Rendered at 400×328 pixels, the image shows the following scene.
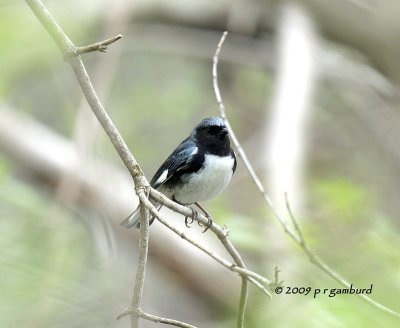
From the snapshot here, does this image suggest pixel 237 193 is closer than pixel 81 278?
No

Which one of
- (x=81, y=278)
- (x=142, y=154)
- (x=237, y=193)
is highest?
(x=142, y=154)

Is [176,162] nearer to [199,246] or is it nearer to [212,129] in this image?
[212,129]

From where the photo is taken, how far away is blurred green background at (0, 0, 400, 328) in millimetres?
2121

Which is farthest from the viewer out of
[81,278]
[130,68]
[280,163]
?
[130,68]

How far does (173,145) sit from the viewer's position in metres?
6.47

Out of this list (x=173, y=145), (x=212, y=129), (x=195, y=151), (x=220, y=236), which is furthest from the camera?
(x=173, y=145)

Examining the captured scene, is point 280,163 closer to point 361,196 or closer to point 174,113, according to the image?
point 361,196

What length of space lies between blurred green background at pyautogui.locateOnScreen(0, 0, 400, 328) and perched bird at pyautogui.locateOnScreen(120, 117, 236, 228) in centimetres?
22

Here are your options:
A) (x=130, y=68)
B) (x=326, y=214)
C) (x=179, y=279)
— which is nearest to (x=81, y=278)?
(x=326, y=214)

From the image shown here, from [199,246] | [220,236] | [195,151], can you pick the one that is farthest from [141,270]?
[195,151]

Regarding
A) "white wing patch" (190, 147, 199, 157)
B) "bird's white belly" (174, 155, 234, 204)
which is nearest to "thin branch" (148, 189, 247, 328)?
"bird's white belly" (174, 155, 234, 204)

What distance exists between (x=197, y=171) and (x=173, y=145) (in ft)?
10.1

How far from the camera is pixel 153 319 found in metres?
1.82

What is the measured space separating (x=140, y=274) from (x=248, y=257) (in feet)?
6.60
